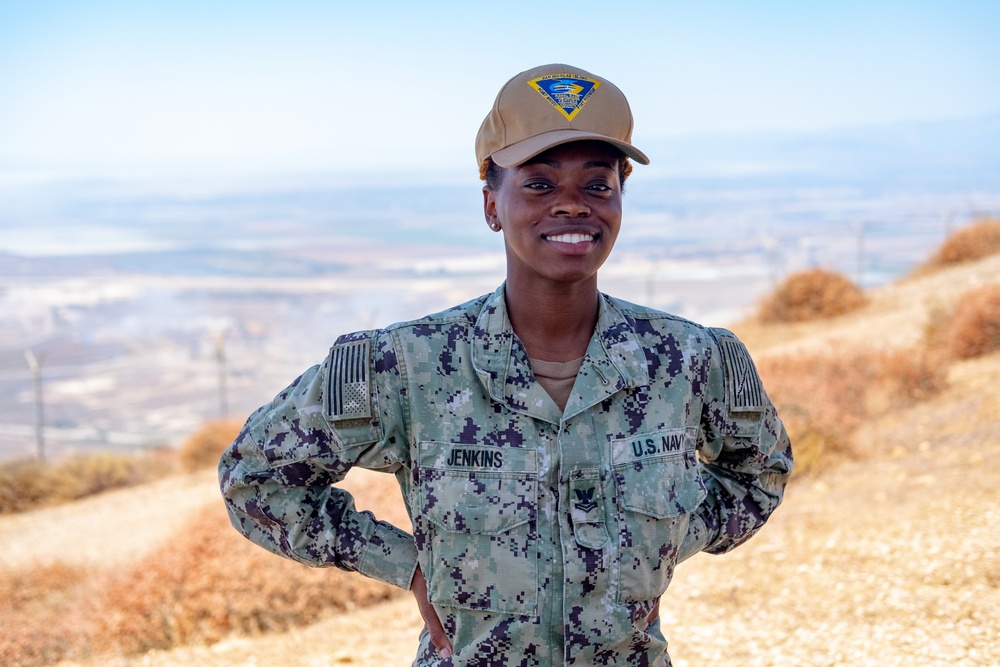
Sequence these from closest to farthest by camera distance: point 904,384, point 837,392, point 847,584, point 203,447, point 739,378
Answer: point 739,378 → point 847,584 → point 837,392 → point 904,384 → point 203,447

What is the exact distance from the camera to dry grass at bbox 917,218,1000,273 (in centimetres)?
2434

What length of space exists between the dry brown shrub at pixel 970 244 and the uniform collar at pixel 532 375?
989 inches

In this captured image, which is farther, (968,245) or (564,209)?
(968,245)

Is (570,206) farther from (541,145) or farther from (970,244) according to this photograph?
(970,244)

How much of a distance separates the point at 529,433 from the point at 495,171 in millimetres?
577

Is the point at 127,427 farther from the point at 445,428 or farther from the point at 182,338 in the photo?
the point at 445,428

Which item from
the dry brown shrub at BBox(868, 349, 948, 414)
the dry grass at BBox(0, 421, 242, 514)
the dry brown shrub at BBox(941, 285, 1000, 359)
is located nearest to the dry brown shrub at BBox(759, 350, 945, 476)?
the dry brown shrub at BBox(868, 349, 948, 414)

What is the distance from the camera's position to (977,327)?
12.0 m

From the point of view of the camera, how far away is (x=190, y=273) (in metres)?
104

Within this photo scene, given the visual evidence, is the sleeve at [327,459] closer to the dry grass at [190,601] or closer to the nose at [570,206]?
the nose at [570,206]

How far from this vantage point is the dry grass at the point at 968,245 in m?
24.3

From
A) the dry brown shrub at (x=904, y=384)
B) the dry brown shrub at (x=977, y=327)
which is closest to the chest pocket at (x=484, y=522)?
the dry brown shrub at (x=904, y=384)

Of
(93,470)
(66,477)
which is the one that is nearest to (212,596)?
(66,477)

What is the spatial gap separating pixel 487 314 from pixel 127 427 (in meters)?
45.6
